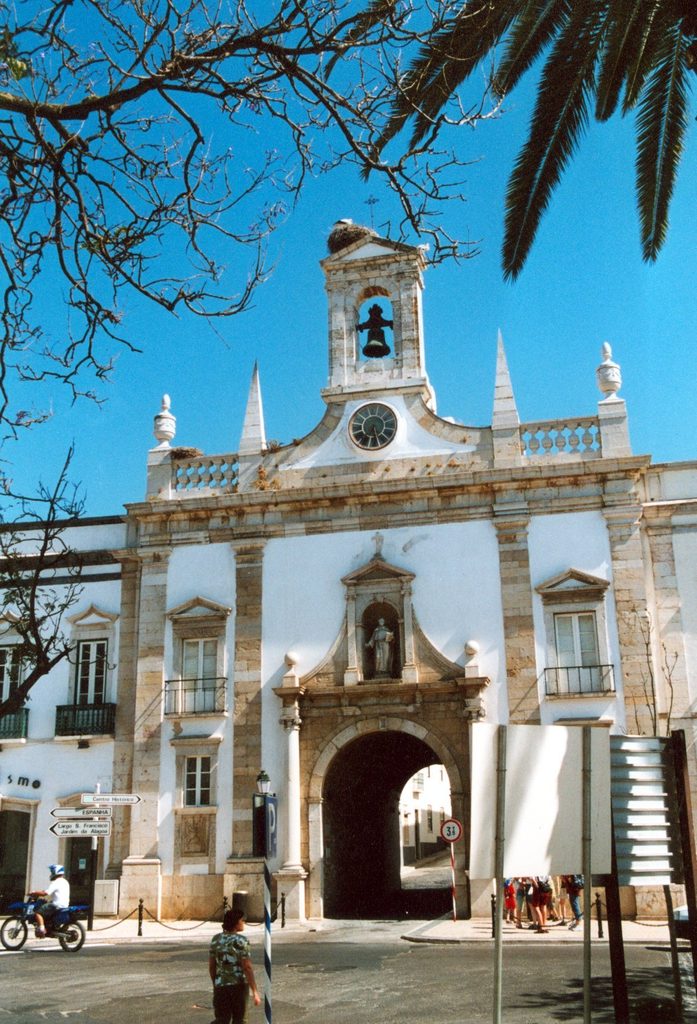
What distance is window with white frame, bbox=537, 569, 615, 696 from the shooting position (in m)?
20.6

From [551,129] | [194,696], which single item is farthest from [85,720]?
[551,129]

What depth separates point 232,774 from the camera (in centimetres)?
2178

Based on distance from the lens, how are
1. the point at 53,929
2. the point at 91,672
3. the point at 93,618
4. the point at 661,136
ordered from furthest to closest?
the point at 93,618 < the point at 91,672 < the point at 53,929 < the point at 661,136

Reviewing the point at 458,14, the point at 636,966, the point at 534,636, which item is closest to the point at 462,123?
the point at 458,14

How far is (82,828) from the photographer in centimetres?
1956

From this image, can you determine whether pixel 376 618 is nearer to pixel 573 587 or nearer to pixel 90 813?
pixel 573 587

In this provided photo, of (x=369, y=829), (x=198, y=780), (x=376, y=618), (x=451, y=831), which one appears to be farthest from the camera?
(x=369, y=829)

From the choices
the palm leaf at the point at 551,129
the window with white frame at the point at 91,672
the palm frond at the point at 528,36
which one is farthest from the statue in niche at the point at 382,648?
the palm frond at the point at 528,36

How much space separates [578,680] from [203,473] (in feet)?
31.1

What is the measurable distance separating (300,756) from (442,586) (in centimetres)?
450

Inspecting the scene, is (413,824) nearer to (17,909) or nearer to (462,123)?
(17,909)

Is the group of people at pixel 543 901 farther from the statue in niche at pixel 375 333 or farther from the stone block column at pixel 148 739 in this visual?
the statue in niche at pixel 375 333

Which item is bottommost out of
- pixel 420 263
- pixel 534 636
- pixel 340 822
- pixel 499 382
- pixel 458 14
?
pixel 340 822

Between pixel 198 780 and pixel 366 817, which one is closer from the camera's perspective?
pixel 198 780
